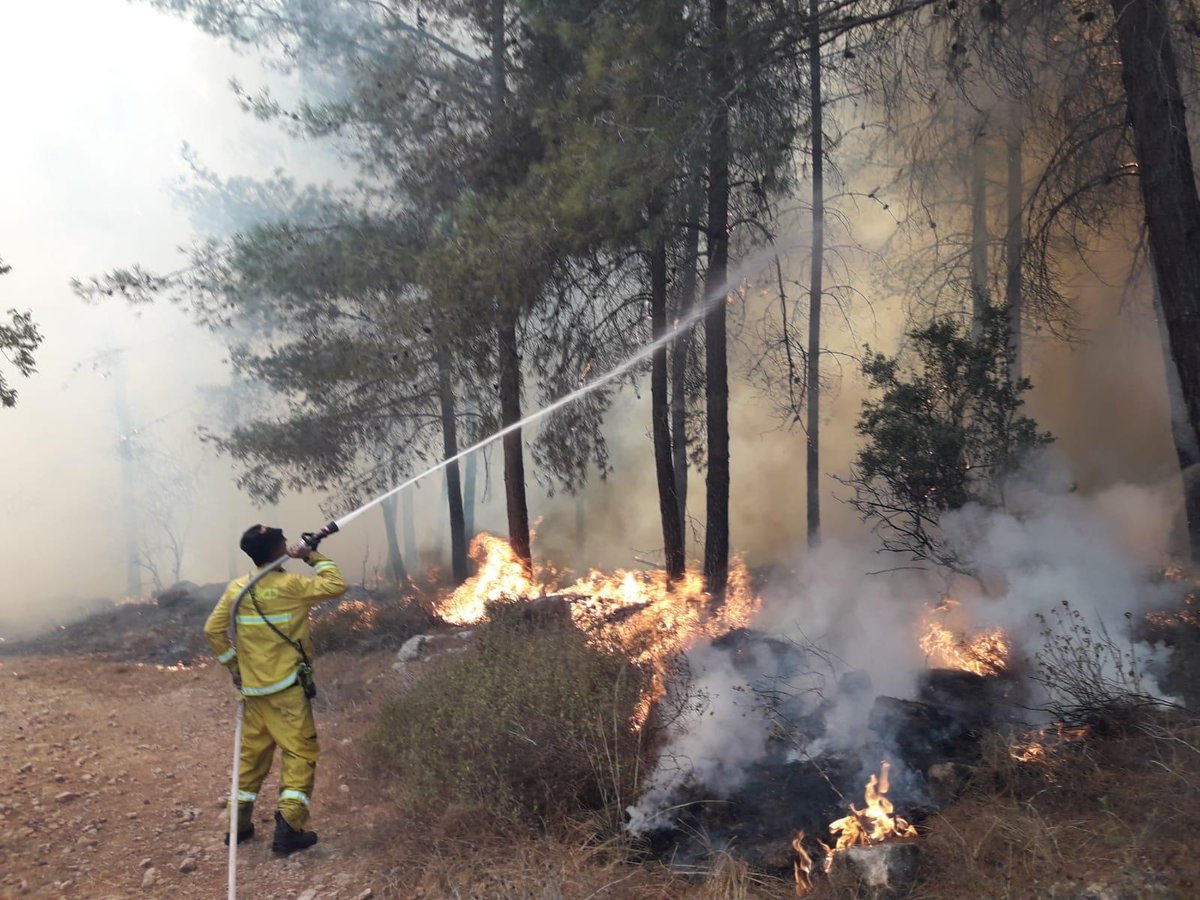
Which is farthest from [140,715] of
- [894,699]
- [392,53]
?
[392,53]

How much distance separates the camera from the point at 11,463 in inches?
1099

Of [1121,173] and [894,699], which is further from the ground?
[1121,173]

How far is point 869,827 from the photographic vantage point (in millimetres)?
4656

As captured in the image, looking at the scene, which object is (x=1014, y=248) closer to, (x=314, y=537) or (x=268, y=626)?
(x=314, y=537)

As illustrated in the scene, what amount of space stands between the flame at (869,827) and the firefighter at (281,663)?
3.04 metres

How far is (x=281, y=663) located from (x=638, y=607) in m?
5.68

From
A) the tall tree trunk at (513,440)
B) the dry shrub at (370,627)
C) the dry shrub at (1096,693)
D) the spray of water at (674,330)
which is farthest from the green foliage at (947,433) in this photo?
the dry shrub at (370,627)

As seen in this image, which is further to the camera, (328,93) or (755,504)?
(755,504)

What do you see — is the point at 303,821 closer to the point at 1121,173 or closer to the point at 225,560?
the point at 1121,173

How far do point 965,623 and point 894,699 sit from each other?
5.16 feet

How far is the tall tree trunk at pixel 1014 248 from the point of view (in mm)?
8894

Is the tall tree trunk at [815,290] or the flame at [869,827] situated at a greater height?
the tall tree trunk at [815,290]

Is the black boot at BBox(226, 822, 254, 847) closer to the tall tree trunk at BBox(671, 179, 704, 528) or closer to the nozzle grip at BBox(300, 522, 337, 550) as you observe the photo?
the nozzle grip at BBox(300, 522, 337, 550)

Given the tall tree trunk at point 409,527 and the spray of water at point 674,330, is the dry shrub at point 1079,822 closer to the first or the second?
the spray of water at point 674,330
